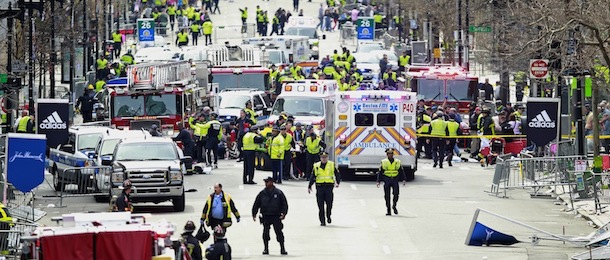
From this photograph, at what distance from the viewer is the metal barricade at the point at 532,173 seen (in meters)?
37.0

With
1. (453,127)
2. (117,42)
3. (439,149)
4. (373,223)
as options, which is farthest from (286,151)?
(117,42)

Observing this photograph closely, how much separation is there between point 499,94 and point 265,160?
21267mm

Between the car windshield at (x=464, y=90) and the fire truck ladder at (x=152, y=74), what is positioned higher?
the fire truck ladder at (x=152, y=74)

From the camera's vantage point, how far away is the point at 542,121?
39.1m

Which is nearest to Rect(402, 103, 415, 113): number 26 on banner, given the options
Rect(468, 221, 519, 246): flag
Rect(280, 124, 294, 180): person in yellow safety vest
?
Rect(280, 124, 294, 180): person in yellow safety vest

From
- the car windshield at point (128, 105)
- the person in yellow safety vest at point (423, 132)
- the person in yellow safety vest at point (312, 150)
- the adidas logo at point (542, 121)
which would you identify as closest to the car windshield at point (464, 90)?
the person in yellow safety vest at point (423, 132)

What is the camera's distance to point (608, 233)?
2730 centimetres

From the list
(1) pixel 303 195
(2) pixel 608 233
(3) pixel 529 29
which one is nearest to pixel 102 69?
(3) pixel 529 29

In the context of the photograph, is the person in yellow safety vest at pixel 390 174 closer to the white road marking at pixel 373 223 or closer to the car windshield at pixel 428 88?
the white road marking at pixel 373 223

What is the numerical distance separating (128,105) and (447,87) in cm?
1301

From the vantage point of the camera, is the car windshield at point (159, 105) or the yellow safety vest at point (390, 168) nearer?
the yellow safety vest at point (390, 168)

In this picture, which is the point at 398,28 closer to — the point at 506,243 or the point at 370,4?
the point at 370,4

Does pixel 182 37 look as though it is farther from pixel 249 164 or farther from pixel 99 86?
pixel 249 164

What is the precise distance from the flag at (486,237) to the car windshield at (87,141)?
1144cm
